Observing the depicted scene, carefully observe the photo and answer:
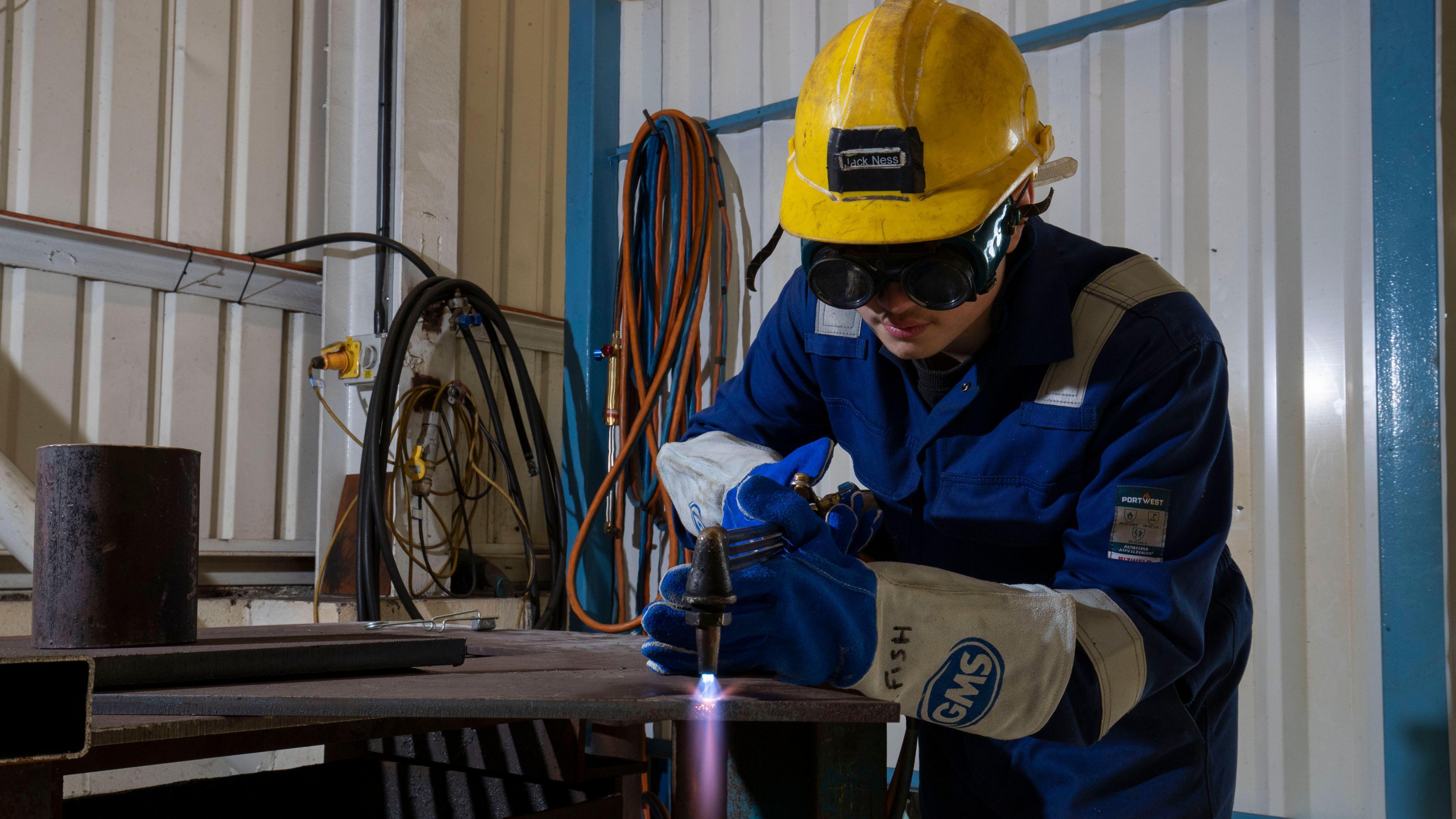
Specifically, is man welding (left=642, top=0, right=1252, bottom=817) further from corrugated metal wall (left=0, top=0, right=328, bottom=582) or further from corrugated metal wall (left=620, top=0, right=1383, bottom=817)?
corrugated metal wall (left=0, top=0, right=328, bottom=582)

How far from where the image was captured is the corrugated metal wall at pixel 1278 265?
2.20m

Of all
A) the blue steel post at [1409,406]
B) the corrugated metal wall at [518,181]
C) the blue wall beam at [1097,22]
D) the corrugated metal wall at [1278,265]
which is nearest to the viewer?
the blue steel post at [1409,406]

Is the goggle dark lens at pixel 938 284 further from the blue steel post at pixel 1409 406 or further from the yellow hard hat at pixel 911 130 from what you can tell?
the blue steel post at pixel 1409 406

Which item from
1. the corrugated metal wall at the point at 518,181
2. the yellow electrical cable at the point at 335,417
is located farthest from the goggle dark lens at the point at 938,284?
the corrugated metal wall at the point at 518,181

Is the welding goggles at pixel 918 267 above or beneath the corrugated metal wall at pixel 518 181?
beneath

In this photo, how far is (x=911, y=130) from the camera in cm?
121

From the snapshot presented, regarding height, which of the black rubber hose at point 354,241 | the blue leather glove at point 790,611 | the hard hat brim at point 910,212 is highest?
the black rubber hose at point 354,241

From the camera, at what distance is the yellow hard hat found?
121 cm

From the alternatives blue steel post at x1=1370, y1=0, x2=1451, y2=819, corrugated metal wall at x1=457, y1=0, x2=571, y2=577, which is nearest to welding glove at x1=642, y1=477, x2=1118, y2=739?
blue steel post at x1=1370, y1=0, x2=1451, y2=819

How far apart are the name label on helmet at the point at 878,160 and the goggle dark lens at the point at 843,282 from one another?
0.09m

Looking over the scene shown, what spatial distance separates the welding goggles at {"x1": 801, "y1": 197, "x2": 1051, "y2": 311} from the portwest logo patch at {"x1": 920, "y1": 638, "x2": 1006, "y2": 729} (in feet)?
1.33

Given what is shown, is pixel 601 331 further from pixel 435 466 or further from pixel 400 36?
pixel 400 36

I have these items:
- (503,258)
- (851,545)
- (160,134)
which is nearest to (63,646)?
(851,545)

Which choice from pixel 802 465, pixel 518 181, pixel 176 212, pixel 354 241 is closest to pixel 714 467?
pixel 802 465
